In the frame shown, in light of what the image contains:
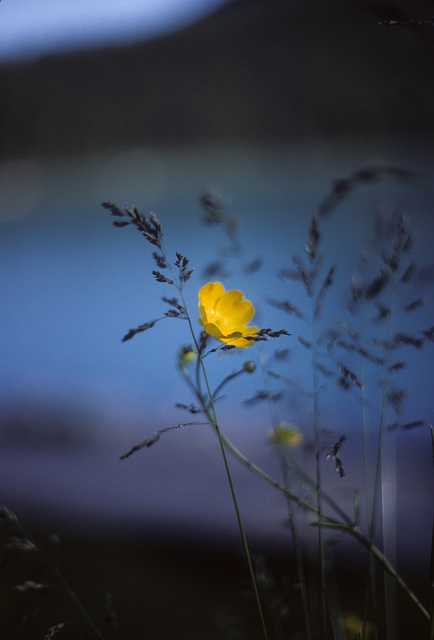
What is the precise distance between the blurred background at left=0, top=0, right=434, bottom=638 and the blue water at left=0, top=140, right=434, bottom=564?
0.01 meters

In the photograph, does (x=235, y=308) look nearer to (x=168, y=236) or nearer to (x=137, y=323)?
(x=168, y=236)

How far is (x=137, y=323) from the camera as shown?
2307 millimetres

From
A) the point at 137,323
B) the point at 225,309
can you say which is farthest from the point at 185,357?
the point at 137,323

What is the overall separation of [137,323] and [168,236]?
49 centimetres

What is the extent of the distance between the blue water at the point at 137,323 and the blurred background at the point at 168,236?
0.6 inches

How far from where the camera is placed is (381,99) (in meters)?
2.77

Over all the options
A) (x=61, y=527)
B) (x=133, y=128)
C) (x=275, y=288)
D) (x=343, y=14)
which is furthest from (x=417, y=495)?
(x=133, y=128)

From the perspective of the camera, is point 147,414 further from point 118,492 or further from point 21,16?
point 21,16

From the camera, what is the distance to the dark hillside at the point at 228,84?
9.07 ft

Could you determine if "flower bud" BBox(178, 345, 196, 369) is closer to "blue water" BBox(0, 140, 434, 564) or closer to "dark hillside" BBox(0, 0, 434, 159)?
"blue water" BBox(0, 140, 434, 564)

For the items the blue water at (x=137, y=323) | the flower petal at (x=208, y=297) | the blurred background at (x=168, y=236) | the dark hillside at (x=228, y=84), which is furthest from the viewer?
the dark hillside at (x=228, y=84)

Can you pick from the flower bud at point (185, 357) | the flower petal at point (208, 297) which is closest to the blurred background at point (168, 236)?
the flower bud at point (185, 357)

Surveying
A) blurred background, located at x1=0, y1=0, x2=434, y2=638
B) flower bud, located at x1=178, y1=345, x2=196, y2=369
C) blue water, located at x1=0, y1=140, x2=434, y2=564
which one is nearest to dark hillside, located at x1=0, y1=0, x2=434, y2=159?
blurred background, located at x1=0, y1=0, x2=434, y2=638

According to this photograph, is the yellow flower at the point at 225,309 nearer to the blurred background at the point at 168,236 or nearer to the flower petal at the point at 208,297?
the flower petal at the point at 208,297
